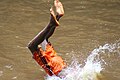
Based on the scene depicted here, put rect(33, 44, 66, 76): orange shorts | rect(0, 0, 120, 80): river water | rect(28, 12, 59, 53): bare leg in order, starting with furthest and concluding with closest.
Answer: rect(0, 0, 120, 80): river water, rect(33, 44, 66, 76): orange shorts, rect(28, 12, 59, 53): bare leg

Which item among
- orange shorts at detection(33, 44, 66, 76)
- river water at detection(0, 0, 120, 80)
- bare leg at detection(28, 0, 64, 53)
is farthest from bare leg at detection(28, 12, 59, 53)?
river water at detection(0, 0, 120, 80)

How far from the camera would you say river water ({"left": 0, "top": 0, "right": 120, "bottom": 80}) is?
19.7ft

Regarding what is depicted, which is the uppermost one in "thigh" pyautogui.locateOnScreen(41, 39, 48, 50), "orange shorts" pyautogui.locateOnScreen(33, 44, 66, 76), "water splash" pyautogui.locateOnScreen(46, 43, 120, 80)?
"thigh" pyautogui.locateOnScreen(41, 39, 48, 50)

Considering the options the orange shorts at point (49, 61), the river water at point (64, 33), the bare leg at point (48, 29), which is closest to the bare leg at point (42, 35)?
the bare leg at point (48, 29)

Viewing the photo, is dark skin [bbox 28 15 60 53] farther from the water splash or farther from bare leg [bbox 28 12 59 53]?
the water splash

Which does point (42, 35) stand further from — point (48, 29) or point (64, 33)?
point (64, 33)

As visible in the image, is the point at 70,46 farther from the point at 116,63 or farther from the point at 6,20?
the point at 6,20

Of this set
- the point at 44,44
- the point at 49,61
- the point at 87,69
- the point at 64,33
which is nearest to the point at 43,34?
the point at 44,44

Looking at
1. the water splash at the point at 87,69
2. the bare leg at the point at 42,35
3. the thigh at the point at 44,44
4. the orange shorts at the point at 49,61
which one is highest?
the bare leg at the point at 42,35

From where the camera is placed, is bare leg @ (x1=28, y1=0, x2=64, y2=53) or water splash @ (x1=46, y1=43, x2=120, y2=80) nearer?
bare leg @ (x1=28, y1=0, x2=64, y2=53)

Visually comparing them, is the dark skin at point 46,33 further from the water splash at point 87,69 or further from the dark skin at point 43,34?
the water splash at point 87,69

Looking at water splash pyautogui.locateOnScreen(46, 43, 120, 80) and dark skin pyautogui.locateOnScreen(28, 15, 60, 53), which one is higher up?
dark skin pyautogui.locateOnScreen(28, 15, 60, 53)

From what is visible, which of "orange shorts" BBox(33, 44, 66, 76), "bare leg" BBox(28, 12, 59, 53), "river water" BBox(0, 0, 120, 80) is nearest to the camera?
"bare leg" BBox(28, 12, 59, 53)

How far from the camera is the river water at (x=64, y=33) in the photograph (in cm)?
600
